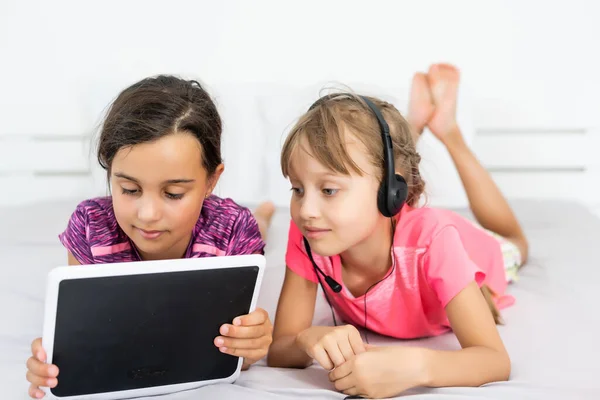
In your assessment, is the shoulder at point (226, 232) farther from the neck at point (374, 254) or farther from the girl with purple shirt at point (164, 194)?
the neck at point (374, 254)

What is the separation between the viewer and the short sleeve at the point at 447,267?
1187mm

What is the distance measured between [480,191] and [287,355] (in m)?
0.80

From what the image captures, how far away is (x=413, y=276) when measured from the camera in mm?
1291

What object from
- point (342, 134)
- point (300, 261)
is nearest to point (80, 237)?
point (300, 261)

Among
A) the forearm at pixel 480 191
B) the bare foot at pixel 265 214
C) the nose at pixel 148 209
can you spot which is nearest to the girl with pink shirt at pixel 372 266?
the nose at pixel 148 209

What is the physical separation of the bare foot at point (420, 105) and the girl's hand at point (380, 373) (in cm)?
82

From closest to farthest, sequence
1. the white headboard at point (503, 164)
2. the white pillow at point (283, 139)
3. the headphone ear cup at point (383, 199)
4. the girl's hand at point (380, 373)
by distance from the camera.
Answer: the girl's hand at point (380, 373)
the headphone ear cup at point (383, 199)
the white pillow at point (283, 139)
the white headboard at point (503, 164)

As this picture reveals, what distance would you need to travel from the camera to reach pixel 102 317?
975 mm

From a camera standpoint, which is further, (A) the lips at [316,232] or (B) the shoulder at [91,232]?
(B) the shoulder at [91,232]

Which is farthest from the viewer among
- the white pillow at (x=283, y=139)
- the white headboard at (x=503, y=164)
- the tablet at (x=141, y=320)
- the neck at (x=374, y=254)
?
the white headboard at (x=503, y=164)

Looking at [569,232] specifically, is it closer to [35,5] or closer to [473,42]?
[473,42]

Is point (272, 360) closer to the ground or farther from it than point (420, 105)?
closer to the ground

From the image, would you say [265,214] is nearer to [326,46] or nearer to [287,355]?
[326,46]

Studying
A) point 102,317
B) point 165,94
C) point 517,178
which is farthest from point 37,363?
point 517,178
